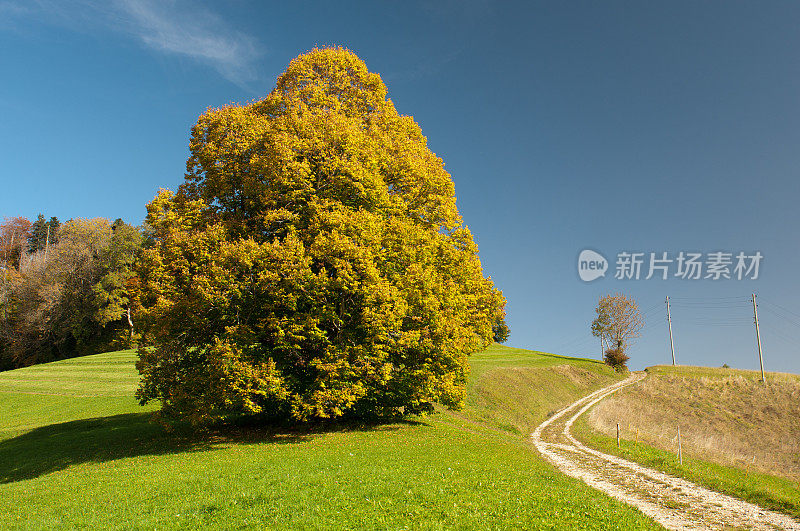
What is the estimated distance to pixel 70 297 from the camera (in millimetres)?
69312

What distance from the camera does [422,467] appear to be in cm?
1625

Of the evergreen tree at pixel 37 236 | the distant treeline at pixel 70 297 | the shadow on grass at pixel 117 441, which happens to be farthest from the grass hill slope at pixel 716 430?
the evergreen tree at pixel 37 236

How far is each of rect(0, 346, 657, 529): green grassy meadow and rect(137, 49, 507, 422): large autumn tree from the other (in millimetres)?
2056

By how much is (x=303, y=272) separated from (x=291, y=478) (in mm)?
8423

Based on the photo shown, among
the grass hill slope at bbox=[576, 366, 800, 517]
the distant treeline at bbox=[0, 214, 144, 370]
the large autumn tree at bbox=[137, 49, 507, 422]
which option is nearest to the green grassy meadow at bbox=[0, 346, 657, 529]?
the large autumn tree at bbox=[137, 49, 507, 422]

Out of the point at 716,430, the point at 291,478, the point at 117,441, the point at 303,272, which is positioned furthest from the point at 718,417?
the point at 117,441

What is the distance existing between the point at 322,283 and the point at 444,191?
425 inches

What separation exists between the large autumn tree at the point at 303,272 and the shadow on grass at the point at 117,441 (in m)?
1.47

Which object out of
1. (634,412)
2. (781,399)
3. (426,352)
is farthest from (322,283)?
(781,399)

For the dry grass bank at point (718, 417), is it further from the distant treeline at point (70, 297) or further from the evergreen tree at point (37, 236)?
the evergreen tree at point (37, 236)

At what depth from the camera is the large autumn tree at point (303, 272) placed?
67.1 ft

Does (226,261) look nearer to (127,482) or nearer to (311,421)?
(127,482)

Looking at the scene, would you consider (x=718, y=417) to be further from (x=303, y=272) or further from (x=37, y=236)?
(x=37, y=236)

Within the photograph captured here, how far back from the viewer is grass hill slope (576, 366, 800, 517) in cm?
1781
